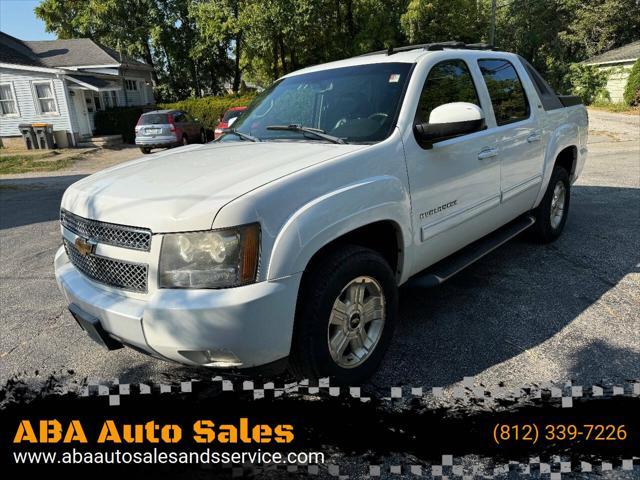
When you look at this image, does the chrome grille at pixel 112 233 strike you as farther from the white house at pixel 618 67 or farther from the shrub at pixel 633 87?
the white house at pixel 618 67

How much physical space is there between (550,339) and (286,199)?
217 cm

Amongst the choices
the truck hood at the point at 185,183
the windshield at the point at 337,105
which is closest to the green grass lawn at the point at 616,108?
the windshield at the point at 337,105

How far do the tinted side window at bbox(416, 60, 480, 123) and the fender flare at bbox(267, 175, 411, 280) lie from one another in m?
0.65

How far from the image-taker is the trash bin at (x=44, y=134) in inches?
839

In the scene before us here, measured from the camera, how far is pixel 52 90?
2261 centimetres

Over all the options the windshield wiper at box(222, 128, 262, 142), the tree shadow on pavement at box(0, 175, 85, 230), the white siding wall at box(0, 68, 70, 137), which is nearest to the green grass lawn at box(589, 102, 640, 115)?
the tree shadow on pavement at box(0, 175, 85, 230)

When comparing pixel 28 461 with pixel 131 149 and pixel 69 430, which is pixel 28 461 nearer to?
pixel 69 430

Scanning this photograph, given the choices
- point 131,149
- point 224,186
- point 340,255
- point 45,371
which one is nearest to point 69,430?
point 45,371

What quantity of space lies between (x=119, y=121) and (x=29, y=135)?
4660mm

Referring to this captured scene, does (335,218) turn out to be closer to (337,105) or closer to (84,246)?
(337,105)

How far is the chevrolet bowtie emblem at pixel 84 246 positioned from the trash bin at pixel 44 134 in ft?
73.0

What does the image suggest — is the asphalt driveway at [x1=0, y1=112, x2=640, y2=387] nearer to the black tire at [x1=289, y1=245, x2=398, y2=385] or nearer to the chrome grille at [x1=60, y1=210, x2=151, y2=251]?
the black tire at [x1=289, y1=245, x2=398, y2=385]

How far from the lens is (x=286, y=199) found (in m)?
2.24

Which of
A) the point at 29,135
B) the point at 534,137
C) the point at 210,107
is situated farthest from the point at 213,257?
the point at 210,107
